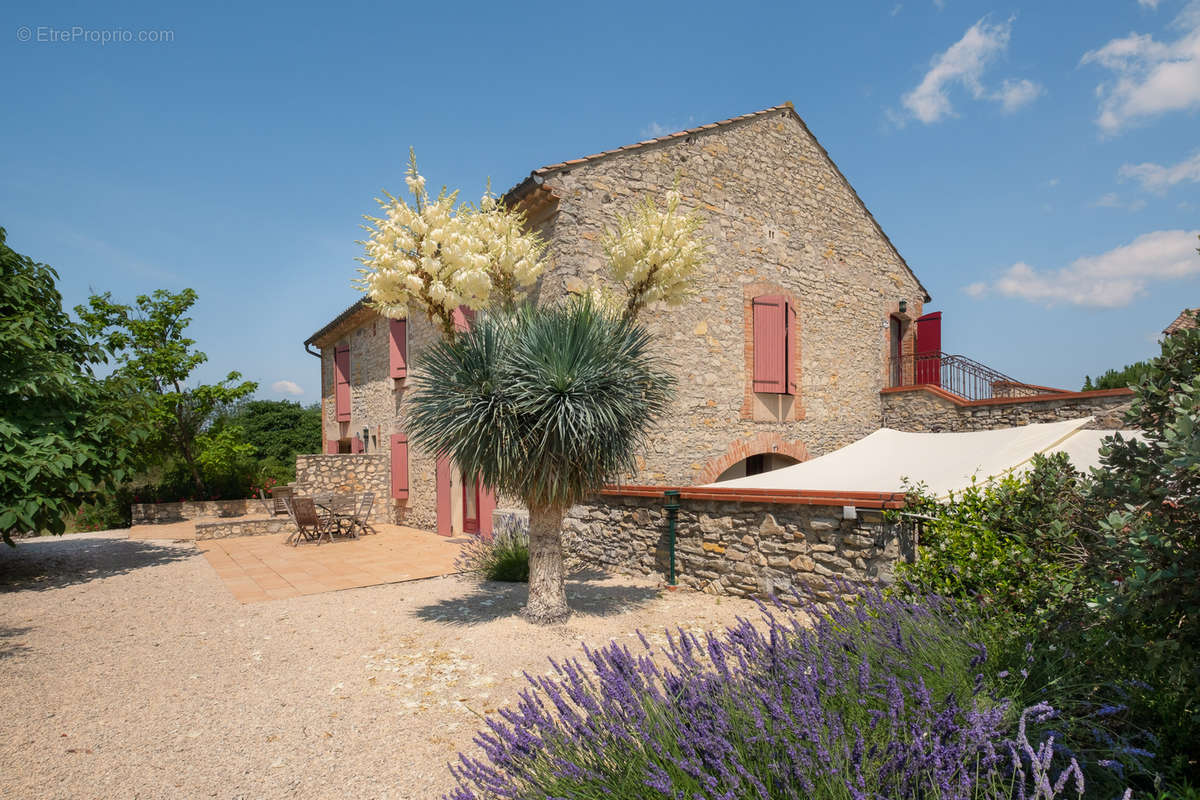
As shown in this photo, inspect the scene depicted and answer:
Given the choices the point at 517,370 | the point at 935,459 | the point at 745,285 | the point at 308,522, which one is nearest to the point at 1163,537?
the point at 517,370

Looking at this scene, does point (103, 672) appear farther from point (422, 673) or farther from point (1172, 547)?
point (1172, 547)

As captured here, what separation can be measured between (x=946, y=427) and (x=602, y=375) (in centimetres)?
839

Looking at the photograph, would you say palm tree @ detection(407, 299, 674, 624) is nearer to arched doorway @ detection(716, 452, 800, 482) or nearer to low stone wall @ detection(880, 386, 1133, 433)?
arched doorway @ detection(716, 452, 800, 482)

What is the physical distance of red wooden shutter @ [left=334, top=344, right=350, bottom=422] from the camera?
602 inches

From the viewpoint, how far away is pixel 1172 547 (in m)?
1.82

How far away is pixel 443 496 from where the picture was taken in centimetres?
1108

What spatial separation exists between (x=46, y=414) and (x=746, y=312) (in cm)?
949

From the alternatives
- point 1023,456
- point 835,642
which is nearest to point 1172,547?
point 835,642

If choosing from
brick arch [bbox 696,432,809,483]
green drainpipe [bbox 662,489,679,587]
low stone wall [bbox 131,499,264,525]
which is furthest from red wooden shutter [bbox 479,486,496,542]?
low stone wall [bbox 131,499,264,525]

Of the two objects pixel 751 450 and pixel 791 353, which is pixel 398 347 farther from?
pixel 791 353

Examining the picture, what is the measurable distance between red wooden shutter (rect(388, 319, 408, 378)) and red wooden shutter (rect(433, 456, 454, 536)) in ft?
7.46

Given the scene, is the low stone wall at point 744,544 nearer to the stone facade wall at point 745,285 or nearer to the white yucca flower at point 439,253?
the stone facade wall at point 745,285

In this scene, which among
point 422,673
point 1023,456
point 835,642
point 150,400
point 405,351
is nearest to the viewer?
point 835,642

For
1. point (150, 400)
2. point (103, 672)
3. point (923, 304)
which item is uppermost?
point (923, 304)
